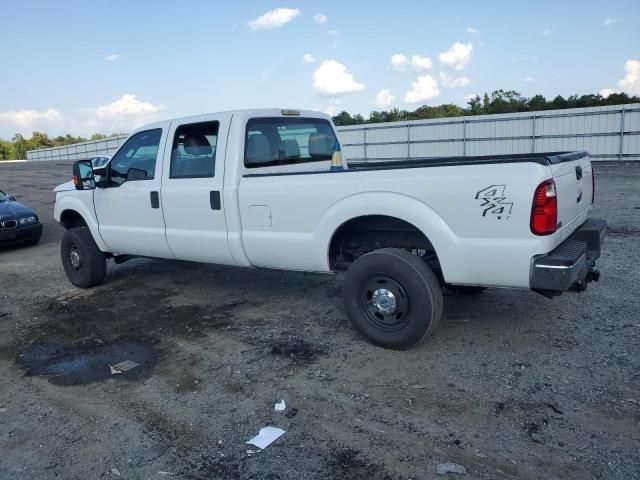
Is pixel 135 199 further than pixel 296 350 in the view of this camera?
Yes

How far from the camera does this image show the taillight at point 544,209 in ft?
11.4

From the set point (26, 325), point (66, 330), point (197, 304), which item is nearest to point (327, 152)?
point (197, 304)

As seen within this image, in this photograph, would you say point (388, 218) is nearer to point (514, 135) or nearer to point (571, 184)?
point (571, 184)

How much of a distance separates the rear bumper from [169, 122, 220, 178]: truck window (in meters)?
3.08

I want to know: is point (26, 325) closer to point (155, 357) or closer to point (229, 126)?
point (155, 357)

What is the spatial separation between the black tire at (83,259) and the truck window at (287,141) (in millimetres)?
2776

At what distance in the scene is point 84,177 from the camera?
21.0 feet

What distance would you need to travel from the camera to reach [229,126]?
5148 mm

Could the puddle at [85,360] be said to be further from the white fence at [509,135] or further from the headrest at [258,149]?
the white fence at [509,135]

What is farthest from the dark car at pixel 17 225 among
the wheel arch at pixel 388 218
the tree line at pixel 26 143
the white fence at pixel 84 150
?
the tree line at pixel 26 143

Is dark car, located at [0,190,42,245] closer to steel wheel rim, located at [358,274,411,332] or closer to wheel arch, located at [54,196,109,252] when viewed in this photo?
wheel arch, located at [54,196,109,252]

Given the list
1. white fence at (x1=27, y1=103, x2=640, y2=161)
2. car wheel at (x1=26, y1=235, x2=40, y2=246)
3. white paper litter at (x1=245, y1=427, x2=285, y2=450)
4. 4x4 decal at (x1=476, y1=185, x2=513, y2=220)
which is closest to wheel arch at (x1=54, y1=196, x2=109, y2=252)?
car wheel at (x1=26, y1=235, x2=40, y2=246)

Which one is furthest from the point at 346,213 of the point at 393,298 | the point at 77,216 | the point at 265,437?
the point at 77,216

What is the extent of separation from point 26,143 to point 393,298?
92866mm
